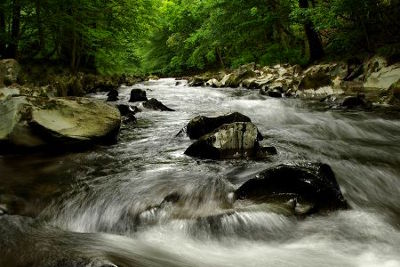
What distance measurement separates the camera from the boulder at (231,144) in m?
5.19

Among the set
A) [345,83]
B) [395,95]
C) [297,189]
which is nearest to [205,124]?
[297,189]

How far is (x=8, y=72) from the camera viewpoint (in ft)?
34.2

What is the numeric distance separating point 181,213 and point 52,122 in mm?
2986

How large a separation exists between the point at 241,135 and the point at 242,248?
7.60 ft

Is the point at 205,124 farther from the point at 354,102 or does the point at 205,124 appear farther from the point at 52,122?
the point at 354,102

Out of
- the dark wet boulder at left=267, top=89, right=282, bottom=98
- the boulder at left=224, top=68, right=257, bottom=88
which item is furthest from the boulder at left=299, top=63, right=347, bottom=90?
the boulder at left=224, top=68, right=257, bottom=88

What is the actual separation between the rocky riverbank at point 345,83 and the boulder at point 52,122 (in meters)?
6.40

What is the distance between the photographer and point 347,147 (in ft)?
20.3

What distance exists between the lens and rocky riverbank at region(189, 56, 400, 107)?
380 inches

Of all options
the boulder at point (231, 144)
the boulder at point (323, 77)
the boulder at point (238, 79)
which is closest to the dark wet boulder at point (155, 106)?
the boulder at point (323, 77)

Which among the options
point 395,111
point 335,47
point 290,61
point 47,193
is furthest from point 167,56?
point 47,193

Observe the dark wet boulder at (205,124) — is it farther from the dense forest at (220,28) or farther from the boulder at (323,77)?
the boulder at (323,77)

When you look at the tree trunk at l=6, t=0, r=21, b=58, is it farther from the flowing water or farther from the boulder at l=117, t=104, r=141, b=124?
the flowing water

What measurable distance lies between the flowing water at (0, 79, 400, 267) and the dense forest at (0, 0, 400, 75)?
7.36 meters
